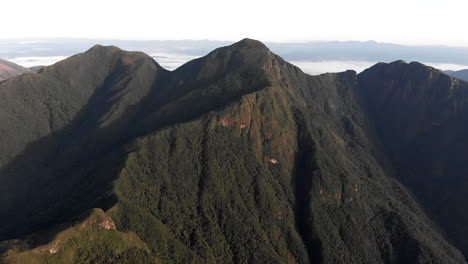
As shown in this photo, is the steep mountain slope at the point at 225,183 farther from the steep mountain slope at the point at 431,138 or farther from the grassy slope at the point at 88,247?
the steep mountain slope at the point at 431,138

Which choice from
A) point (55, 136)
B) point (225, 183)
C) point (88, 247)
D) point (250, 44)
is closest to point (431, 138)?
point (250, 44)

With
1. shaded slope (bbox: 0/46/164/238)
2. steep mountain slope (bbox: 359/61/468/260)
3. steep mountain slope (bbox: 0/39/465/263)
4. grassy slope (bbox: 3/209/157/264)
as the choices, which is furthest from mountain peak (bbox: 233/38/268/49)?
grassy slope (bbox: 3/209/157/264)

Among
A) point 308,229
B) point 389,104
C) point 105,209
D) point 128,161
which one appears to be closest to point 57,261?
point 105,209

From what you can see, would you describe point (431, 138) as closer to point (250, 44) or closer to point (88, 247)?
point (250, 44)

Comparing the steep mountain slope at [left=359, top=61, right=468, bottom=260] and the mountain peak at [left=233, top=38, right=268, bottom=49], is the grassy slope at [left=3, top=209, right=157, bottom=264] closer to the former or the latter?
the steep mountain slope at [left=359, top=61, right=468, bottom=260]

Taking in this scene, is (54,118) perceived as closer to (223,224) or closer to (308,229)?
(223,224)

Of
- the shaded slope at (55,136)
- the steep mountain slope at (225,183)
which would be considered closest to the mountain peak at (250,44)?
the steep mountain slope at (225,183)

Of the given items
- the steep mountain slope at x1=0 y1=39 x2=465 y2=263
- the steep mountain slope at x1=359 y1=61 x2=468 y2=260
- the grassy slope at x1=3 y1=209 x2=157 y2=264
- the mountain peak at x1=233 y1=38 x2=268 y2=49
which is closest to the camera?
the grassy slope at x1=3 y1=209 x2=157 y2=264
